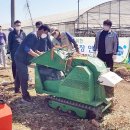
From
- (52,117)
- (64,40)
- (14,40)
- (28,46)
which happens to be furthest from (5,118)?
(14,40)

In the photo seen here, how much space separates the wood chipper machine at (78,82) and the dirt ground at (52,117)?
7.7 inches

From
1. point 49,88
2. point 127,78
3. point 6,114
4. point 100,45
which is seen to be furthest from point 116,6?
point 6,114

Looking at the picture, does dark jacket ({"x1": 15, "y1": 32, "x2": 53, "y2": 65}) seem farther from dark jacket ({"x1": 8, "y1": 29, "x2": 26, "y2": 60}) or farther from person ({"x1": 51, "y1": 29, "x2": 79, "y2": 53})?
dark jacket ({"x1": 8, "y1": 29, "x2": 26, "y2": 60})

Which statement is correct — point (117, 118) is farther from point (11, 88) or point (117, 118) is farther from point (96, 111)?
point (11, 88)

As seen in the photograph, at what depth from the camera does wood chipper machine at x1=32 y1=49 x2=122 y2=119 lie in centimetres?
616

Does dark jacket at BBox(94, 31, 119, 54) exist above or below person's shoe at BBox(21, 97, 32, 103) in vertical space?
above

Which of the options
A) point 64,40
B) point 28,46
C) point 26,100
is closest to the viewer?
point 28,46

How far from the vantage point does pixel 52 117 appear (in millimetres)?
6398

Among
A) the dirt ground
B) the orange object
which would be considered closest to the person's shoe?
the dirt ground

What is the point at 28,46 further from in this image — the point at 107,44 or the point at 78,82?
the point at 107,44

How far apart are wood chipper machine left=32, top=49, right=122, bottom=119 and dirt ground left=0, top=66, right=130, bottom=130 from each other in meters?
0.19

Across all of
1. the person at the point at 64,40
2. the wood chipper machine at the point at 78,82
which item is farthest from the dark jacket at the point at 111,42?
the wood chipper machine at the point at 78,82

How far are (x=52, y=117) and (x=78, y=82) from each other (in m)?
0.82

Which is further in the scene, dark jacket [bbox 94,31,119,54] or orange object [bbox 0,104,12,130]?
dark jacket [bbox 94,31,119,54]
